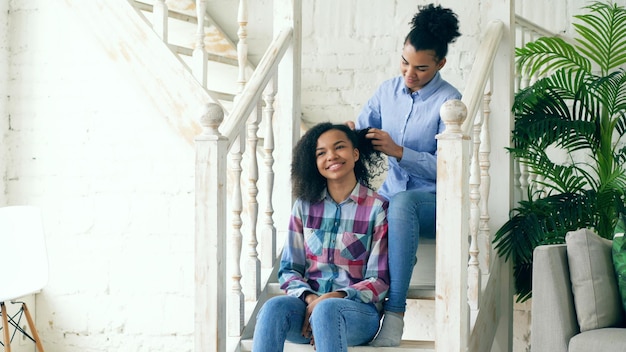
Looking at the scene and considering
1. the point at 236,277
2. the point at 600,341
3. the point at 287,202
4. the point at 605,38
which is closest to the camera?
the point at 600,341

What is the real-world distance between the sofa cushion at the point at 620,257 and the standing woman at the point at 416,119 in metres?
0.54

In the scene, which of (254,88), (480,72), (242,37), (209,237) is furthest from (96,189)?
(480,72)

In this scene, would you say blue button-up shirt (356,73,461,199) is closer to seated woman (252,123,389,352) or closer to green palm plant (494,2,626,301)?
seated woman (252,123,389,352)

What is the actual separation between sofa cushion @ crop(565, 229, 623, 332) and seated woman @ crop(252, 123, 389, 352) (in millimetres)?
570

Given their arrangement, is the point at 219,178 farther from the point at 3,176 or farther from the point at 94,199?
the point at 3,176

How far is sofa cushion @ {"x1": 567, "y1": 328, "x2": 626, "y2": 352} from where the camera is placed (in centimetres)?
250

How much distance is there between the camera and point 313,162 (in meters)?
2.72

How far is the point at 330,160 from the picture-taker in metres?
2.66

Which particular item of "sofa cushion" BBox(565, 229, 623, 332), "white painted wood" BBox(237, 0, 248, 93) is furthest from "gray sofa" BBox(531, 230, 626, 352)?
"white painted wood" BBox(237, 0, 248, 93)

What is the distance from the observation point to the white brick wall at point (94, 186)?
4125mm

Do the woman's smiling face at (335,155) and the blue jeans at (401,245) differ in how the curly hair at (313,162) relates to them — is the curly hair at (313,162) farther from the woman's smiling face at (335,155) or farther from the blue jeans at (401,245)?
the blue jeans at (401,245)

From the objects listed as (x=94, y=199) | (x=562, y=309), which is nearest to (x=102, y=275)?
(x=94, y=199)

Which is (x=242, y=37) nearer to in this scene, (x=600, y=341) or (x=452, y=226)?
(x=452, y=226)

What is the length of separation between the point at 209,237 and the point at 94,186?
1754 mm
